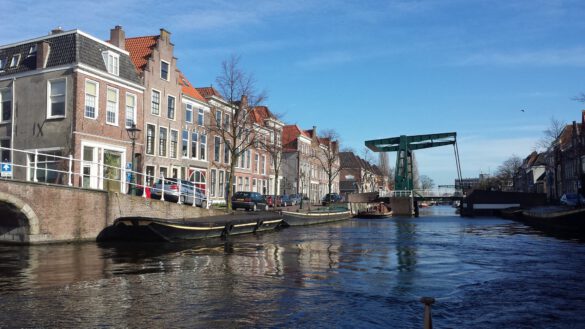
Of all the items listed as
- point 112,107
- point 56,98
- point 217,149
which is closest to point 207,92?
point 217,149

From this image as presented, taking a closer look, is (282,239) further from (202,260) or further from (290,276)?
(290,276)

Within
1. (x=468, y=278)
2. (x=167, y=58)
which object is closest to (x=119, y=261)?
(x=468, y=278)

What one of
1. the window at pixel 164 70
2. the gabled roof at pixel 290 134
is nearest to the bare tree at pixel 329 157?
the gabled roof at pixel 290 134

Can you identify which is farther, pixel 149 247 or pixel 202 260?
pixel 149 247

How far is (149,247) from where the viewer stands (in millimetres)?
19391

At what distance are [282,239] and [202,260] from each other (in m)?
9.33

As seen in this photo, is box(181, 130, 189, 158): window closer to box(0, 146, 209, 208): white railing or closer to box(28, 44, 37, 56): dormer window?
box(0, 146, 209, 208): white railing

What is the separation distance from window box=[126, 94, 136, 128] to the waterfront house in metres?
0.65

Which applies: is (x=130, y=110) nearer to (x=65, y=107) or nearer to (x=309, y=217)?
(x=65, y=107)

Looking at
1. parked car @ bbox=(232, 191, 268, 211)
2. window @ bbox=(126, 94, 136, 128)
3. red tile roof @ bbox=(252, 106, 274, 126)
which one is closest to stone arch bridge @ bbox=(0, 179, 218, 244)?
window @ bbox=(126, 94, 136, 128)

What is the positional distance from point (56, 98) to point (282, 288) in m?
21.6

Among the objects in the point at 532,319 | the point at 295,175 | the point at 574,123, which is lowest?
the point at 532,319

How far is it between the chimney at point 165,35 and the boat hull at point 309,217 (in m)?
15.5

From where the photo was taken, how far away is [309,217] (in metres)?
38.5
